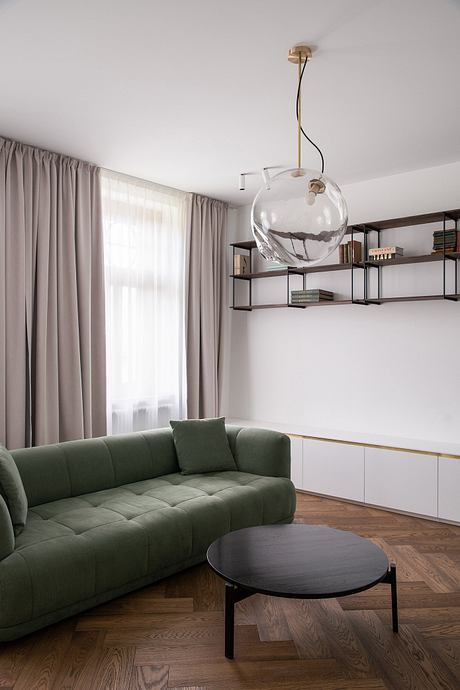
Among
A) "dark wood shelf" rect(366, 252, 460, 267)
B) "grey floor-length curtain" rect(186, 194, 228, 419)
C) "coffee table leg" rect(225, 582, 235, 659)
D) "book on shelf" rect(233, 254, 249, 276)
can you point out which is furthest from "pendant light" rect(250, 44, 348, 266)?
"book on shelf" rect(233, 254, 249, 276)

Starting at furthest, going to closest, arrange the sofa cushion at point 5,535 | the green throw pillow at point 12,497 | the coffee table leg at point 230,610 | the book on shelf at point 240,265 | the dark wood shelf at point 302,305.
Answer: the book on shelf at point 240,265 → the dark wood shelf at point 302,305 → the green throw pillow at point 12,497 → the sofa cushion at point 5,535 → the coffee table leg at point 230,610

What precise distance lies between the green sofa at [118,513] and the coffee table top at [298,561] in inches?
15.6

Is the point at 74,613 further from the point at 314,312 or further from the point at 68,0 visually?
the point at 314,312

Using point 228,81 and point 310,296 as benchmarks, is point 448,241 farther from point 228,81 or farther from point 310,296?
point 228,81

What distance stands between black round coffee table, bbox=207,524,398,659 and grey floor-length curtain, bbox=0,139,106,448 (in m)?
1.84

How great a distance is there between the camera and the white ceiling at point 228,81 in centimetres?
242

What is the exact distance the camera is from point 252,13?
2.39 meters

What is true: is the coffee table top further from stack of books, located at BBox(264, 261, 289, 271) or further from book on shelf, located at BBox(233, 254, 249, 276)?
book on shelf, located at BBox(233, 254, 249, 276)

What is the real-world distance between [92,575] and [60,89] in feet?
8.08

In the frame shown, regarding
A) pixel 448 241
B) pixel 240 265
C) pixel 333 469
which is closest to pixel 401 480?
pixel 333 469

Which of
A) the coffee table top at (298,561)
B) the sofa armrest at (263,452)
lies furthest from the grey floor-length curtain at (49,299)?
the coffee table top at (298,561)

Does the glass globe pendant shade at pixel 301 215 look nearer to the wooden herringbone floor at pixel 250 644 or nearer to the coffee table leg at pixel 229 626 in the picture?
the coffee table leg at pixel 229 626

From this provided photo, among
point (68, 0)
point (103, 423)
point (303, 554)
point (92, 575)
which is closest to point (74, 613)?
point (92, 575)

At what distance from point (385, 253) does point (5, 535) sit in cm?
328
